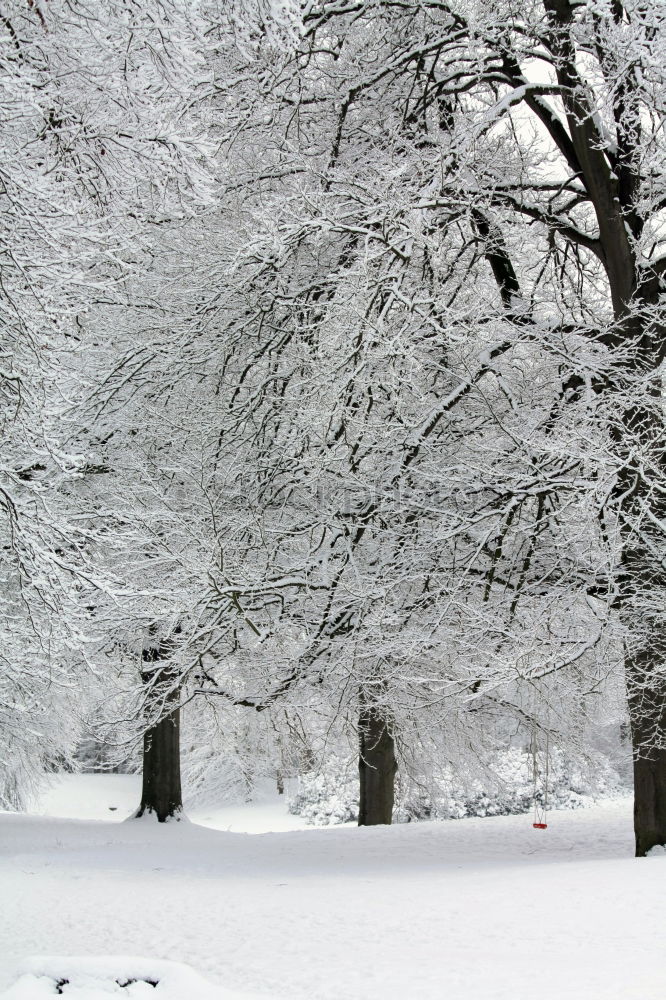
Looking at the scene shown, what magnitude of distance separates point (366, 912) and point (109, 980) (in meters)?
4.00

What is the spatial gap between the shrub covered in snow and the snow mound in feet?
38.0

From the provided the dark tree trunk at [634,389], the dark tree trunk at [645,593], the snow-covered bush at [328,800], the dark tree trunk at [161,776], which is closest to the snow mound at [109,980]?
the dark tree trunk at [645,593]

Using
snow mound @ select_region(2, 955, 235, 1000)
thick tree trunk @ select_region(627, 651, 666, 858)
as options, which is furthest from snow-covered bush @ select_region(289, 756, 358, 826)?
snow mound @ select_region(2, 955, 235, 1000)

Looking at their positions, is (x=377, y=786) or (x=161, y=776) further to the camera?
(x=377, y=786)

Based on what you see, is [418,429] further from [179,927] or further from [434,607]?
[179,927]

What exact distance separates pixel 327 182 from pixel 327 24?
197 cm

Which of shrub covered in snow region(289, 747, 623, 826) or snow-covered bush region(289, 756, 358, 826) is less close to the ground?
shrub covered in snow region(289, 747, 623, 826)

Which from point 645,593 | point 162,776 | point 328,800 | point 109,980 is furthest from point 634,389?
point 328,800

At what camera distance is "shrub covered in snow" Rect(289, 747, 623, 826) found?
18250 millimetres

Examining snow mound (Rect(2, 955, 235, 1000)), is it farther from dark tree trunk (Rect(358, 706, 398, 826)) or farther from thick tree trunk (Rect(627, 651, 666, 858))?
dark tree trunk (Rect(358, 706, 398, 826))

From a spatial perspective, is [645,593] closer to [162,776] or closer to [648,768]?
[648,768]

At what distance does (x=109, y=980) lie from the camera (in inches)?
162

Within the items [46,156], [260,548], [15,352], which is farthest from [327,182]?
[15,352]

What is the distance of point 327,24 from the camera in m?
10.8
